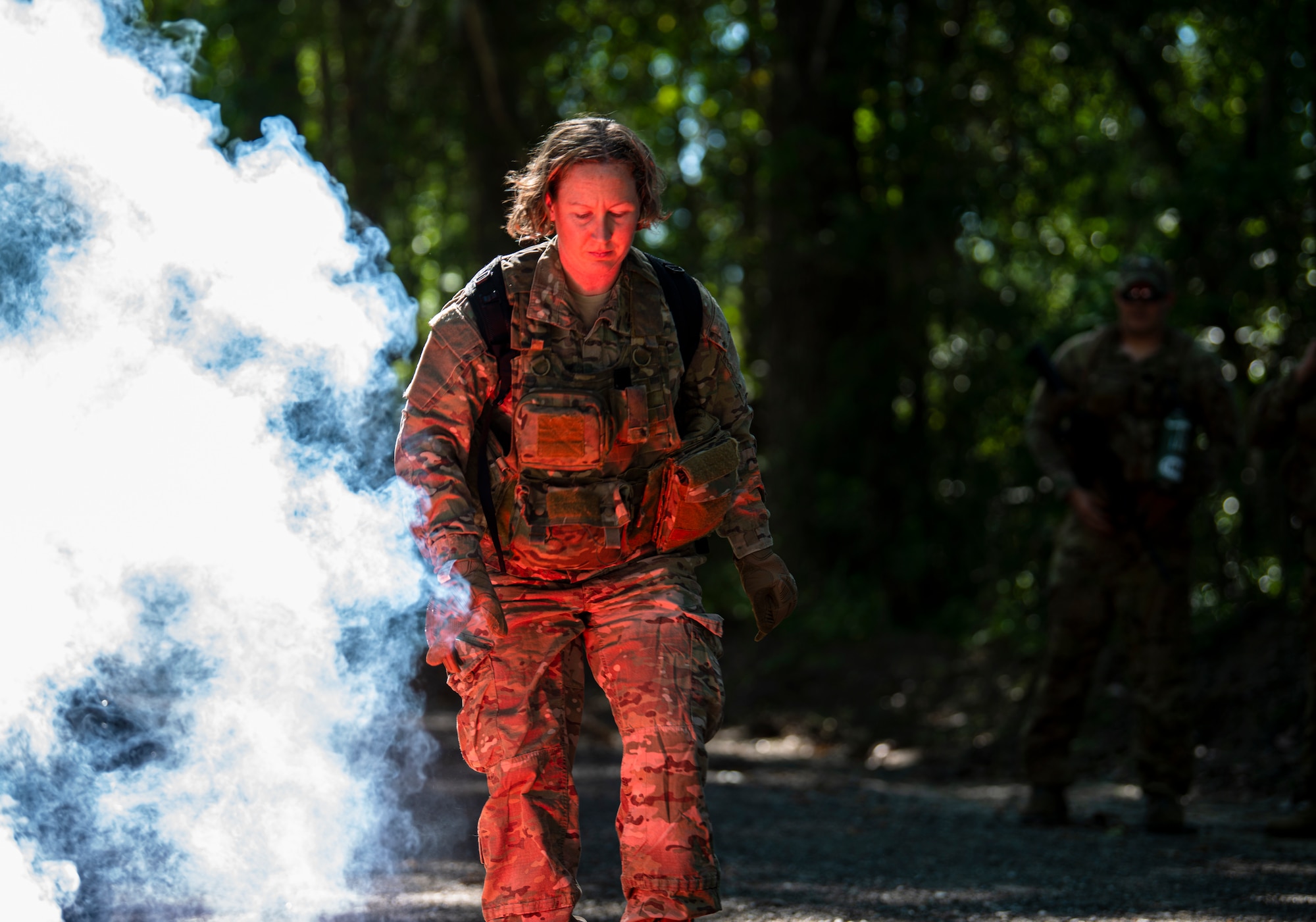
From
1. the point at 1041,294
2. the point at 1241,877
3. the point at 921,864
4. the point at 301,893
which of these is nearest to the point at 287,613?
the point at 301,893

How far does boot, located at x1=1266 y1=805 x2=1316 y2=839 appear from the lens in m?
6.11

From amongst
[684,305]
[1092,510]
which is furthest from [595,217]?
[1092,510]

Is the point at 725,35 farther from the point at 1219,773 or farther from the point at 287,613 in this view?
the point at 287,613

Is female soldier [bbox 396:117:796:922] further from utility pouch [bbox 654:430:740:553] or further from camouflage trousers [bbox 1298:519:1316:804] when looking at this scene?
camouflage trousers [bbox 1298:519:1316:804]

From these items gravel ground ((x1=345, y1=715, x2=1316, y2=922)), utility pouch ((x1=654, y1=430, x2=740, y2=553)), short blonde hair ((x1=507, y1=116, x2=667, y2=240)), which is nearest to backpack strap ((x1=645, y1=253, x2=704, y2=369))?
short blonde hair ((x1=507, y1=116, x2=667, y2=240))

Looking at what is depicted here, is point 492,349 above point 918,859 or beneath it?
above

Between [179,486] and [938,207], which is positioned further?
[938,207]

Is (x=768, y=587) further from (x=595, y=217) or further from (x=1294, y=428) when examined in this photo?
(x=1294, y=428)

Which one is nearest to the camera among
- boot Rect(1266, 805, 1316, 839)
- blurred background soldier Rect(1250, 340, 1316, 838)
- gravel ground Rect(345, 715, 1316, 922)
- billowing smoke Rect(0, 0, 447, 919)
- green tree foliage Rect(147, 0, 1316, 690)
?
billowing smoke Rect(0, 0, 447, 919)

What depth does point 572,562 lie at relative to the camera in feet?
10.9

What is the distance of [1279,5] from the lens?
32.2 feet

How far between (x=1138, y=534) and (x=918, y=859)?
1866 millimetres

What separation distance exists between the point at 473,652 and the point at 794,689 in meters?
8.89

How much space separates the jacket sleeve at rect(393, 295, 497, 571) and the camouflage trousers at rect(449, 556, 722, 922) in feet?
0.85
